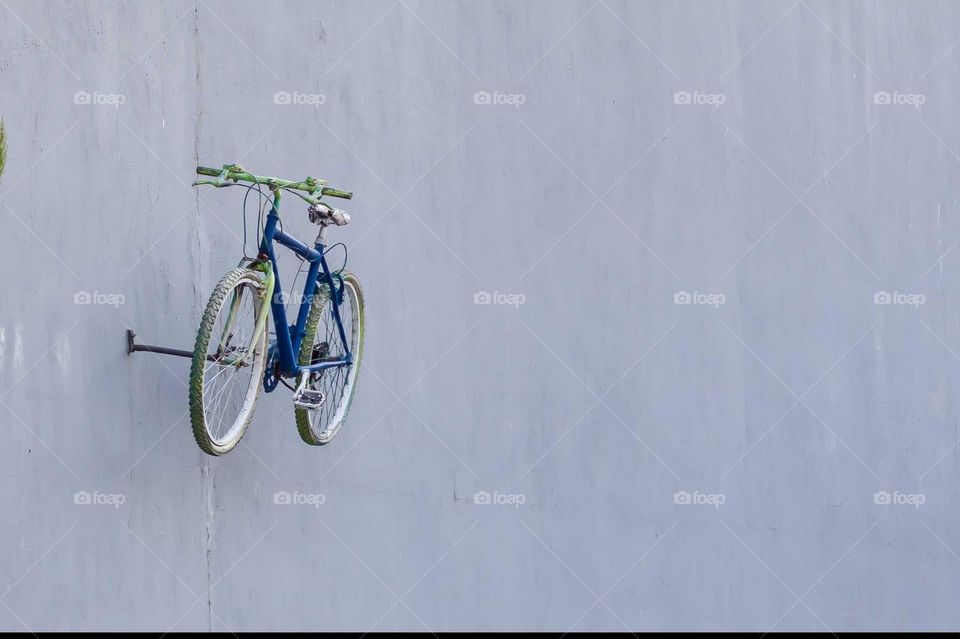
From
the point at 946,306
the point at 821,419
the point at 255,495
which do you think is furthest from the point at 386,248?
the point at 946,306

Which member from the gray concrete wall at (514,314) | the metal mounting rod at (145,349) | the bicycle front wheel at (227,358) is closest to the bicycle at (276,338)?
the bicycle front wheel at (227,358)

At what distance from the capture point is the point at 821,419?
19.2 ft

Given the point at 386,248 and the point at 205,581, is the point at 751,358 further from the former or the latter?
the point at 205,581

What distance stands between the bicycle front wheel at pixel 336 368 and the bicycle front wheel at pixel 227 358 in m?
0.29

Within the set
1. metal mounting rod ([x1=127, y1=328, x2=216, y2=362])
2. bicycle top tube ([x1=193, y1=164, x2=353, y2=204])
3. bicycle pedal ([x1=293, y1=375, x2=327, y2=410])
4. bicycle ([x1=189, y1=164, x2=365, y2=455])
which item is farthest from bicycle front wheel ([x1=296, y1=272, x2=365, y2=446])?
metal mounting rod ([x1=127, y1=328, x2=216, y2=362])

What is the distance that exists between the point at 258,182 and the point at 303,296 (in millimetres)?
557

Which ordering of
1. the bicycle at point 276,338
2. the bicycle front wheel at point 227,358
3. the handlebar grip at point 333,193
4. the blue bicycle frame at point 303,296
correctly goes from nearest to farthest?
1. the bicycle front wheel at point 227,358
2. the bicycle at point 276,338
3. the blue bicycle frame at point 303,296
4. the handlebar grip at point 333,193

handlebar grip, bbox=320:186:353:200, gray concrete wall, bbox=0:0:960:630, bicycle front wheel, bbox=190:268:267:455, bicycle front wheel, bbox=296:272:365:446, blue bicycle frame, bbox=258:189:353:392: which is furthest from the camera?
gray concrete wall, bbox=0:0:960:630

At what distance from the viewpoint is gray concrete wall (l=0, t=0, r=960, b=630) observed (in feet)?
16.6

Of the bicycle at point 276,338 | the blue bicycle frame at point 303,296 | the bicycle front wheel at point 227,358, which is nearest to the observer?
the bicycle front wheel at point 227,358

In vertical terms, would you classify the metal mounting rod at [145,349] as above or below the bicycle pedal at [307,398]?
above

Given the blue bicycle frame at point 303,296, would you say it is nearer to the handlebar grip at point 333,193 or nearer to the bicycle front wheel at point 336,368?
the bicycle front wheel at point 336,368

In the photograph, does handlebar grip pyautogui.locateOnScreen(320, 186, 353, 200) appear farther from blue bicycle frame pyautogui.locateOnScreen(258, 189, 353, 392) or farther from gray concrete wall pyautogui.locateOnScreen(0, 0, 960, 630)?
gray concrete wall pyautogui.locateOnScreen(0, 0, 960, 630)

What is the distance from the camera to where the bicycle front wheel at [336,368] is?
4.93 meters
